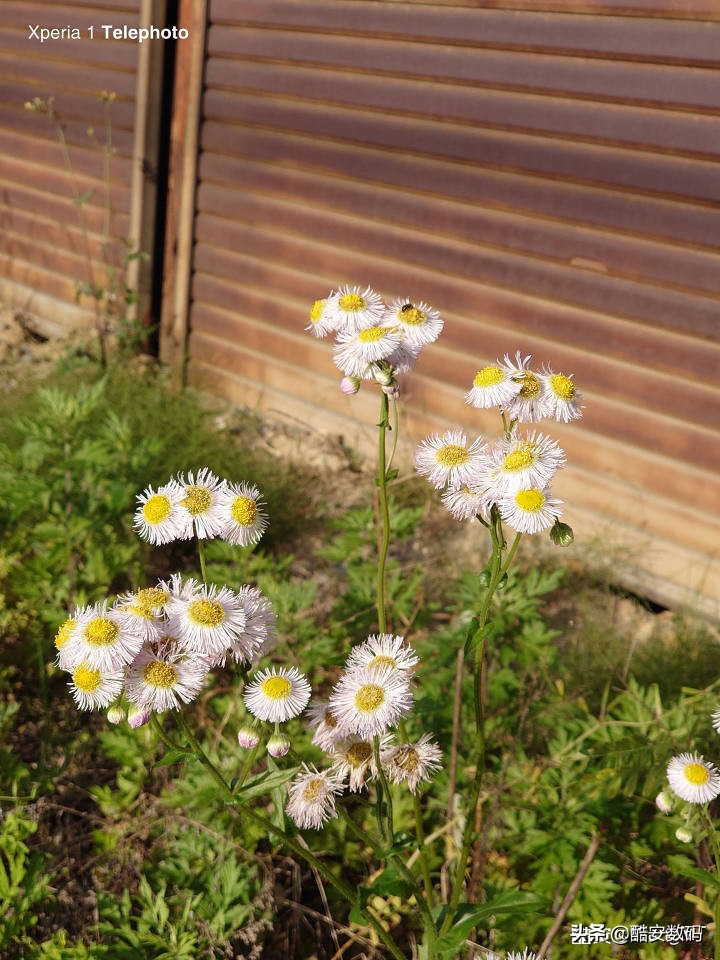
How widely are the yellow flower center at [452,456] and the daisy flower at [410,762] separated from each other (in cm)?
42

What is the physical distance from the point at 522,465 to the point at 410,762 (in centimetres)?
50

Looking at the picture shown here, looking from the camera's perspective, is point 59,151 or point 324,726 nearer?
point 324,726

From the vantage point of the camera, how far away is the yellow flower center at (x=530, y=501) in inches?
47.1

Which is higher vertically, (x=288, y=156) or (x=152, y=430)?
(x=288, y=156)

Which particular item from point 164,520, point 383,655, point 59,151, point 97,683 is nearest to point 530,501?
point 383,655

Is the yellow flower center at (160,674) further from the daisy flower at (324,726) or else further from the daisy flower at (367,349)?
the daisy flower at (367,349)

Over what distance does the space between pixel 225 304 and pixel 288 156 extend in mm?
807

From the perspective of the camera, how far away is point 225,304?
14.5 ft

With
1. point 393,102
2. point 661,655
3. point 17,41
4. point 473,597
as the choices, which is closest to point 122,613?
point 473,597

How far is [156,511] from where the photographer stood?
4.25 ft

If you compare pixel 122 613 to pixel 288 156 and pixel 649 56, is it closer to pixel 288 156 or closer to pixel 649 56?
pixel 649 56

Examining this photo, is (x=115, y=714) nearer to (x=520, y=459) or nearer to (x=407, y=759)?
(x=407, y=759)

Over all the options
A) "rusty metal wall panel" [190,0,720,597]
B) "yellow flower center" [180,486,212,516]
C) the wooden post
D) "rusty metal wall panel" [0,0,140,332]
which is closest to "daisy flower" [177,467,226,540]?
"yellow flower center" [180,486,212,516]

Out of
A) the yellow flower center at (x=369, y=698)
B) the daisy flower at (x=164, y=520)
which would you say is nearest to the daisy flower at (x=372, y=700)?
the yellow flower center at (x=369, y=698)
